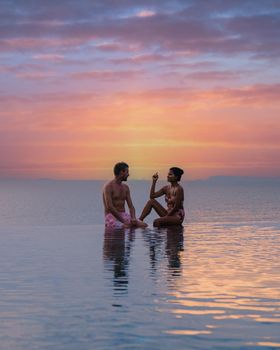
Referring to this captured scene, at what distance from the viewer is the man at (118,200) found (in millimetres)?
21328

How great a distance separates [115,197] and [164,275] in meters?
9.99

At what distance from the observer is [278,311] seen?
8.81 metres

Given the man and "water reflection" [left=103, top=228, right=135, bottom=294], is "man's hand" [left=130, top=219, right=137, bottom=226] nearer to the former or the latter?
the man

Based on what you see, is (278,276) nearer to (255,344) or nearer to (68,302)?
(68,302)

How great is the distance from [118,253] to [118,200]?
259 inches

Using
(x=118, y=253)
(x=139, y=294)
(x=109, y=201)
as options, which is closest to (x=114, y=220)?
(x=109, y=201)

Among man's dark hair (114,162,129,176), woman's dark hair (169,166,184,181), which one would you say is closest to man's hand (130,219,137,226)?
man's dark hair (114,162,129,176)

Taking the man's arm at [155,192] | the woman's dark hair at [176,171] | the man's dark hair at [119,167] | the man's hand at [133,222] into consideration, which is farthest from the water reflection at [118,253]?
the woman's dark hair at [176,171]

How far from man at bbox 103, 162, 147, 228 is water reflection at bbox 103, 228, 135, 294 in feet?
1.50

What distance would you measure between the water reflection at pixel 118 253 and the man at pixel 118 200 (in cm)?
46

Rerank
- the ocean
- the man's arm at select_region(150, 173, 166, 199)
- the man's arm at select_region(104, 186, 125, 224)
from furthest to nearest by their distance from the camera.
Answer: the man's arm at select_region(150, 173, 166, 199) < the man's arm at select_region(104, 186, 125, 224) < the ocean

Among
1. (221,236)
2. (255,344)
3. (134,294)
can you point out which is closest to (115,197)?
(221,236)

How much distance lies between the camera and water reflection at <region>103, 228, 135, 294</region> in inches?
440

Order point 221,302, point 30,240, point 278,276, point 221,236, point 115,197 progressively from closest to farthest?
1. point 221,302
2. point 278,276
3. point 30,240
4. point 221,236
5. point 115,197
